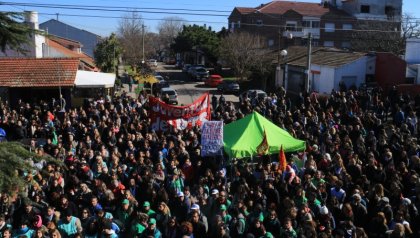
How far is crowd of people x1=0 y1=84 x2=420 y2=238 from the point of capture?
8656 millimetres

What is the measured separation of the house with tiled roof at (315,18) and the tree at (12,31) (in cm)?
5788

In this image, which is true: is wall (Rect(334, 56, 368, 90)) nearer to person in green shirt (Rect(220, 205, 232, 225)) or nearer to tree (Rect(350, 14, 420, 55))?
tree (Rect(350, 14, 420, 55))

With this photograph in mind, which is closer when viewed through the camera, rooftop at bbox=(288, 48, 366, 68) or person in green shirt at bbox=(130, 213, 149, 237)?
person in green shirt at bbox=(130, 213, 149, 237)

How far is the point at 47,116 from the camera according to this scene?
18.0 metres

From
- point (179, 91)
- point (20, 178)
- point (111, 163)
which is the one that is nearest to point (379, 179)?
point (111, 163)

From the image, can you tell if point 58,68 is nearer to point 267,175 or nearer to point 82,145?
point 82,145

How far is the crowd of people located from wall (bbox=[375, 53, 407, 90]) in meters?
16.3

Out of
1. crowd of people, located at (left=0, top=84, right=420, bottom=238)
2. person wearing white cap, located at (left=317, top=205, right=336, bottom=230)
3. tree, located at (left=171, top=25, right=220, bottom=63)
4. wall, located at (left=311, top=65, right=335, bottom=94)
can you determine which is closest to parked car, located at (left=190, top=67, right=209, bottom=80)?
tree, located at (left=171, top=25, right=220, bottom=63)

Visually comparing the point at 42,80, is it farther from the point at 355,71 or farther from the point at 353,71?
the point at 355,71

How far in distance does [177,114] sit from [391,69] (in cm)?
2018

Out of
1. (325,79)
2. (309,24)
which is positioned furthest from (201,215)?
(309,24)

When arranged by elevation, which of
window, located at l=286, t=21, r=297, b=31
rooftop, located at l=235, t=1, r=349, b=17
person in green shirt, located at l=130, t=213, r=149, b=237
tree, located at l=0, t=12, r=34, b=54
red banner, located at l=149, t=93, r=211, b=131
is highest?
rooftop, located at l=235, t=1, r=349, b=17

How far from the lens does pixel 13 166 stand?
3984 millimetres

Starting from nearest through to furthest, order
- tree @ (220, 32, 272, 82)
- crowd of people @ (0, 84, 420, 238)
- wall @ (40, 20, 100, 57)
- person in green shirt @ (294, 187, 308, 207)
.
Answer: crowd of people @ (0, 84, 420, 238) → person in green shirt @ (294, 187, 308, 207) → tree @ (220, 32, 272, 82) → wall @ (40, 20, 100, 57)
